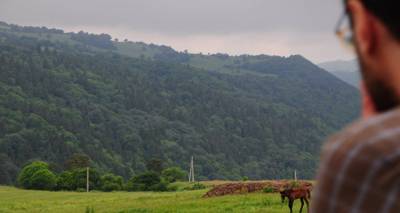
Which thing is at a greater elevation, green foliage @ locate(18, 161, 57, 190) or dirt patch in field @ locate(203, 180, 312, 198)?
dirt patch in field @ locate(203, 180, 312, 198)

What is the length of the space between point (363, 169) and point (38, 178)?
65.3 m

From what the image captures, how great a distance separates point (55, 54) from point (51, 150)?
210ft

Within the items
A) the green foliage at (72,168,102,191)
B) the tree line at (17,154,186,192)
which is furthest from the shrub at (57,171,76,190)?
the green foliage at (72,168,102,191)

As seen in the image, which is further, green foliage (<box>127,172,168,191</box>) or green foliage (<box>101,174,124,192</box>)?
green foliage (<box>101,174,124,192</box>)

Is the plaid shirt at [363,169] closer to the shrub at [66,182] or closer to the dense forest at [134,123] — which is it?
the shrub at [66,182]

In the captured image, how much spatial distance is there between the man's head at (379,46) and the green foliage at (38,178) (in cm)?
6073

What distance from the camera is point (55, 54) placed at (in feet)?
569

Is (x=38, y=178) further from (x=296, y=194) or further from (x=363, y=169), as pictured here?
(x=363, y=169)

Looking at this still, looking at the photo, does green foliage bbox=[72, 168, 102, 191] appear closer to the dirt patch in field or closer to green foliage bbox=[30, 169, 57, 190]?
green foliage bbox=[30, 169, 57, 190]

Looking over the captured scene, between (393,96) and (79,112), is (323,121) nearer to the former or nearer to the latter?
(79,112)

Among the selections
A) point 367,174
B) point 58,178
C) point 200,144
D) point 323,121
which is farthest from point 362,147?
point 323,121

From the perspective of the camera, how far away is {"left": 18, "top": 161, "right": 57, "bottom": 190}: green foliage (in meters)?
62.8

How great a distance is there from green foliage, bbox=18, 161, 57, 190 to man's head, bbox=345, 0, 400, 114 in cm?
6073

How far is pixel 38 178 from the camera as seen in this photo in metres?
64.9
